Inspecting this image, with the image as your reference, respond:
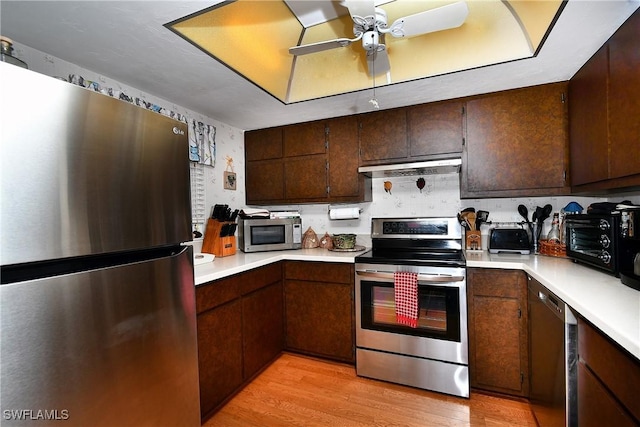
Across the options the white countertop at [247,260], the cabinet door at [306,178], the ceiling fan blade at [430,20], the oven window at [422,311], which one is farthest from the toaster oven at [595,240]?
the cabinet door at [306,178]

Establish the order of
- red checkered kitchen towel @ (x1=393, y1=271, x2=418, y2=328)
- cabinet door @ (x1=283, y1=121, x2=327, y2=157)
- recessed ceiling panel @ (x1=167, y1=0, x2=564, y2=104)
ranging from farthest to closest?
cabinet door @ (x1=283, y1=121, x2=327, y2=157), red checkered kitchen towel @ (x1=393, y1=271, x2=418, y2=328), recessed ceiling panel @ (x1=167, y1=0, x2=564, y2=104)

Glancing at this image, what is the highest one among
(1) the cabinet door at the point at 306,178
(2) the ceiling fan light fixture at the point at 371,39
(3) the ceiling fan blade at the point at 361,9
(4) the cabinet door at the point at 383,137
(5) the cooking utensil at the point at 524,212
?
(3) the ceiling fan blade at the point at 361,9

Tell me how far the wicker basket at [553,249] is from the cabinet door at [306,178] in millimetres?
1782

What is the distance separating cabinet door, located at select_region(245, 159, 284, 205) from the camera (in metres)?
2.86

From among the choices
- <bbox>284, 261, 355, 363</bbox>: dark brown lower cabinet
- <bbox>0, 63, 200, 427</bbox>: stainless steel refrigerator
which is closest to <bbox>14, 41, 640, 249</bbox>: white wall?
<bbox>284, 261, 355, 363</bbox>: dark brown lower cabinet

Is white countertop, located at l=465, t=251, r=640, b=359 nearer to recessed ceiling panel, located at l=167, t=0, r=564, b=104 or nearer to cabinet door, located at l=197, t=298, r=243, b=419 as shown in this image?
recessed ceiling panel, located at l=167, t=0, r=564, b=104

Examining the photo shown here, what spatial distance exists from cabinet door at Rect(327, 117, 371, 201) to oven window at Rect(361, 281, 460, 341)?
86 centimetres

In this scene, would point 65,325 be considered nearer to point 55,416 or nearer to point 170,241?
point 55,416

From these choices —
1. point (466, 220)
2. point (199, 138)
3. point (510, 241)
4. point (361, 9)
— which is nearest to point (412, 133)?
point (466, 220)

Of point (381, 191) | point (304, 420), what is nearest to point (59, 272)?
point (304, 420)

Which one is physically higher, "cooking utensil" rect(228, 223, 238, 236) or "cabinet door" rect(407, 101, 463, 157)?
"cabinet door" rect(407, 101, 463, 157)

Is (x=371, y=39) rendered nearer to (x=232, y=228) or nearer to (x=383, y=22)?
(x=383, y=22)

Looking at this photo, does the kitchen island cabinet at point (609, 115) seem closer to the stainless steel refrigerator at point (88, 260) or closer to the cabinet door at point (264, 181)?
the stainless steel refrigerator at point (88, 260)

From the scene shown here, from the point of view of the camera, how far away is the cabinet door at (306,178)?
2.68 meters
